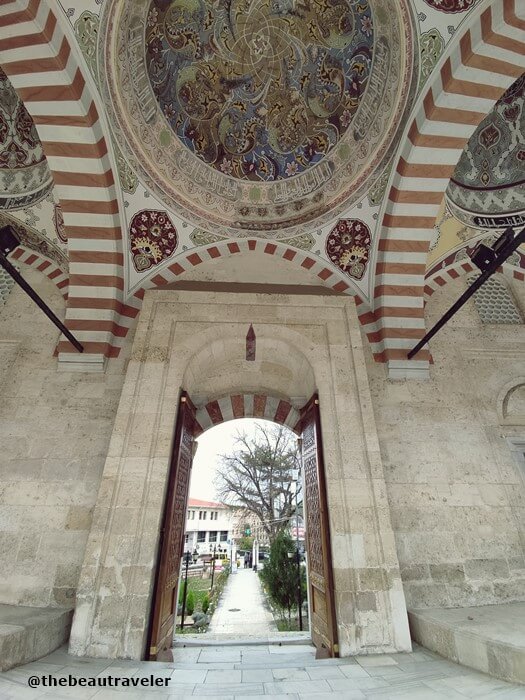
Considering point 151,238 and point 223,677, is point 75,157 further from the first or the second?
point 223,677

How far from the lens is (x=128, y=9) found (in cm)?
364

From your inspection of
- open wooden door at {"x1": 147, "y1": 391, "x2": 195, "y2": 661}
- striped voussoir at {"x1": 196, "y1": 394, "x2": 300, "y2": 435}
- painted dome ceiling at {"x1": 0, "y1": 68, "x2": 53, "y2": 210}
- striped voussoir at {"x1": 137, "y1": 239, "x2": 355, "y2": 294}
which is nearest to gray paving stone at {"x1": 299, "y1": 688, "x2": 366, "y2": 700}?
open wooden door at {"x1": 147, "y1": 391, "x2": 195, "y2": 661}

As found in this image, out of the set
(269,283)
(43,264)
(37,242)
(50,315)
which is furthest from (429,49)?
(43,264)

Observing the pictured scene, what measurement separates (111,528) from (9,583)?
110 centimetres

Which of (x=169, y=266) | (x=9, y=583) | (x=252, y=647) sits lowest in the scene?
(x=252, y=647)

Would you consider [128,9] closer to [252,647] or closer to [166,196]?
[166,196]

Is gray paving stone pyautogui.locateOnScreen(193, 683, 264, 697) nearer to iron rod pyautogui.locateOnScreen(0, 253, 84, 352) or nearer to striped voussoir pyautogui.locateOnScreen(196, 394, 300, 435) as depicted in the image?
striped voussoir pyautogui.locateOnScreen(196, 394, 300, 435)

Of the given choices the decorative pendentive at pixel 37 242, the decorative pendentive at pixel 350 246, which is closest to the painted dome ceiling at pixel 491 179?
the decorative pendentive at pixel 350 246

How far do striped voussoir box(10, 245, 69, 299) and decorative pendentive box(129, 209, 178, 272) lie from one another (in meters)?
1.23

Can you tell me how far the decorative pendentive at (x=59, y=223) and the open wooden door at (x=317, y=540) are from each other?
13.0ft

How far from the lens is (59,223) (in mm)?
4781

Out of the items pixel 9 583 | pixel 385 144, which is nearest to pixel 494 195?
pixel 385 144

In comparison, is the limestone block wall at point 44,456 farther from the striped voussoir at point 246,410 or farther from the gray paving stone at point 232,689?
the gray paving stone at point 232,689

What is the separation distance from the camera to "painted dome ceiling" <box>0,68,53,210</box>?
4559 mm
